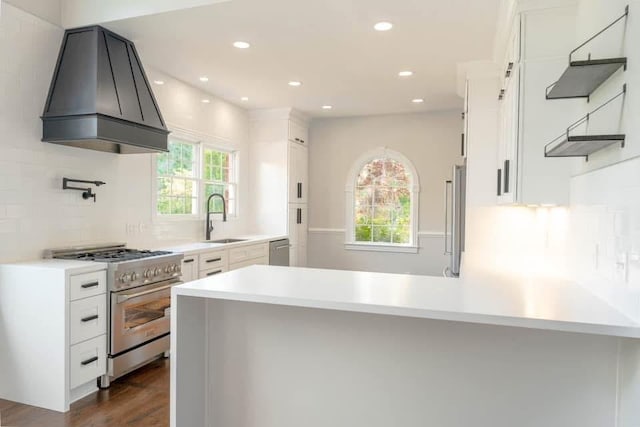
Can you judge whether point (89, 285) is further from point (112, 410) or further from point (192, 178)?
point (192, 178)

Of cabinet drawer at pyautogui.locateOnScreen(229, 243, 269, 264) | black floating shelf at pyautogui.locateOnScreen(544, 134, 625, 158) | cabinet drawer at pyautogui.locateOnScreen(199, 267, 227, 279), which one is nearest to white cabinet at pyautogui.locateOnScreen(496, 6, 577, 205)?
black floating shelf at pyautogui.locateOnScreen(544, 134, 625, 158)

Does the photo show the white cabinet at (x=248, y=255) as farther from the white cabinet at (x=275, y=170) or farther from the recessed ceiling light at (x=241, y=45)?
the recessed ceiling light at (x=241, y=45)

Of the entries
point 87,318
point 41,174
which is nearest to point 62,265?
point 87,318

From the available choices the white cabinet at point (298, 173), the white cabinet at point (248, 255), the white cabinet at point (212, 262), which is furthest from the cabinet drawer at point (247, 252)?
the white cabinet at point (298, 173)

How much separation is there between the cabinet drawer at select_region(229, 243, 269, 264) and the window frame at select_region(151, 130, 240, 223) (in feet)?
2.28

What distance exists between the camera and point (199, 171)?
516 cm

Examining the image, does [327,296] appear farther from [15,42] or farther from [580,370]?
[15,42]

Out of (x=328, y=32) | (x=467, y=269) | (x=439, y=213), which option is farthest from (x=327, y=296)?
(x=439, y=213)

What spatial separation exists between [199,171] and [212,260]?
1326 millimetres

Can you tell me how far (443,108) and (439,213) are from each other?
1504 mm

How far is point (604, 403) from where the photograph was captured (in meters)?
1.68

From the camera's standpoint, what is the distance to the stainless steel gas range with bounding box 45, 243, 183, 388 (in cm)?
304

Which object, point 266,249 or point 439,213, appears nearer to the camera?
point 266,249

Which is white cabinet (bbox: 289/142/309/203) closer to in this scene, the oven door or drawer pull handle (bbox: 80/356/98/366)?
the oven door
